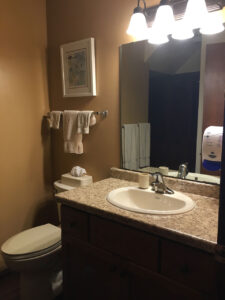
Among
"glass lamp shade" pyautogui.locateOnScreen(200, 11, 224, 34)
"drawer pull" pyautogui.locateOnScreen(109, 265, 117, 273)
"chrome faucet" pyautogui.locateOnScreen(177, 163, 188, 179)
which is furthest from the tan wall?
"glass lamp shade" pyautogui.locateOnScreen(200, 11, 224, 34)

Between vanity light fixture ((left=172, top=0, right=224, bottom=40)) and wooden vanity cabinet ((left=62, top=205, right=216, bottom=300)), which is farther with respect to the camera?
vanity light fixture ((left=172, top=0, right=224, bottom=40))

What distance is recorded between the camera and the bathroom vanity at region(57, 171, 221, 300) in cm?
95

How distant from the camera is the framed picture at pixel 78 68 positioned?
6.02 ft

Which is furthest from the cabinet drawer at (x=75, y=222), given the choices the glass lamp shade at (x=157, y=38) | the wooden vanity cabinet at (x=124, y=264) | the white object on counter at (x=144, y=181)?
the glass lamp shade at (x=157, y=38)

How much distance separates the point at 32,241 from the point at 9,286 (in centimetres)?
56

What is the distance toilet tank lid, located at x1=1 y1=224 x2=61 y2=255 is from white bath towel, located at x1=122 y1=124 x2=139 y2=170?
710 millimetres

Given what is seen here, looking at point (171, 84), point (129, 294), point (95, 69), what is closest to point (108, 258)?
point (129, 294)

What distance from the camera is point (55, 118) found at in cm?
207

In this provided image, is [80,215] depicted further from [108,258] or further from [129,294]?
[129,294]

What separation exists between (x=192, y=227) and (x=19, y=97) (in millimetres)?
1675

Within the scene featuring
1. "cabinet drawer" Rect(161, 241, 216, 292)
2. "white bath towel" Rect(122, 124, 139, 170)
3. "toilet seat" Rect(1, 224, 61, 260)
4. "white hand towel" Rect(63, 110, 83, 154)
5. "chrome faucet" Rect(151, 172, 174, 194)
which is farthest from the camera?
"white hand towel" Rect(63, 110, 83, 154)

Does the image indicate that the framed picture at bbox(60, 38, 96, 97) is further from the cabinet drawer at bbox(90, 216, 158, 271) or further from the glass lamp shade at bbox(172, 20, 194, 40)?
the cabinet drawer at bbox(90, 216, 158, 271)

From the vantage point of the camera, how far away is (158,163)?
1.60m

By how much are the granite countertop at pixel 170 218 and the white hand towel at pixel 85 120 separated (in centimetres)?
57
